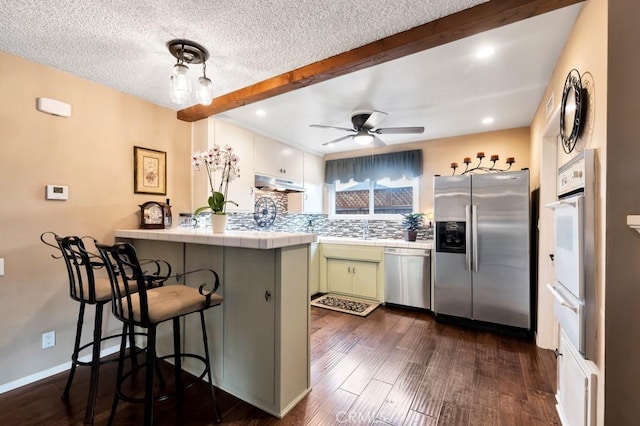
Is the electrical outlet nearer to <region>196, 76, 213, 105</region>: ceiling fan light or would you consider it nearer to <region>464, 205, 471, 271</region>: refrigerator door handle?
<region>196, 76, 213, 105</region>: ceiling fan light

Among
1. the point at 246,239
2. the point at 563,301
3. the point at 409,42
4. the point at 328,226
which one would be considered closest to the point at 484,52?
the point at 409,42

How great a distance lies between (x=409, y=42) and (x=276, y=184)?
8.48ft

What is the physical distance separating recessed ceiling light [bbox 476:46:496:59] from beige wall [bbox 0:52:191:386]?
10.00 feet

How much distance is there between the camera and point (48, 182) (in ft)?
7.14

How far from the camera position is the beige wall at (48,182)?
200cm

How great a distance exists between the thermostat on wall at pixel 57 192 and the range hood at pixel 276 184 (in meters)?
1.94

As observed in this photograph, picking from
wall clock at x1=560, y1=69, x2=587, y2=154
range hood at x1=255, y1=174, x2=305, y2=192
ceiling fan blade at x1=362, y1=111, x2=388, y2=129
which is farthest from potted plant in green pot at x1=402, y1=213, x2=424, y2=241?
wall clock at x1=560, y1=69, x2=587, y2=154

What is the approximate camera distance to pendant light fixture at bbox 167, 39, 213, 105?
6.17 ft

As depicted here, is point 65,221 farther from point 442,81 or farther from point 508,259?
point 508,259

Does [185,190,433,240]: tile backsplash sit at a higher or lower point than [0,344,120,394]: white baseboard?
higher

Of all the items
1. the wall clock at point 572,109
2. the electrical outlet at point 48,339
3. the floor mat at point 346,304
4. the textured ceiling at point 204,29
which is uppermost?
the textured ceiling at point 204,29

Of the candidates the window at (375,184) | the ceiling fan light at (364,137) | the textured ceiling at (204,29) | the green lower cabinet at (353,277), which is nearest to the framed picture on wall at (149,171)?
the textured ceiling at (204,29)

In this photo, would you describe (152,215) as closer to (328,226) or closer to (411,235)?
(328,226)

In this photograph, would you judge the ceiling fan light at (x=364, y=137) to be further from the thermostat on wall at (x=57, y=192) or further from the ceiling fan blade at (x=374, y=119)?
the thermostat on wall at (x=57, y=192)
